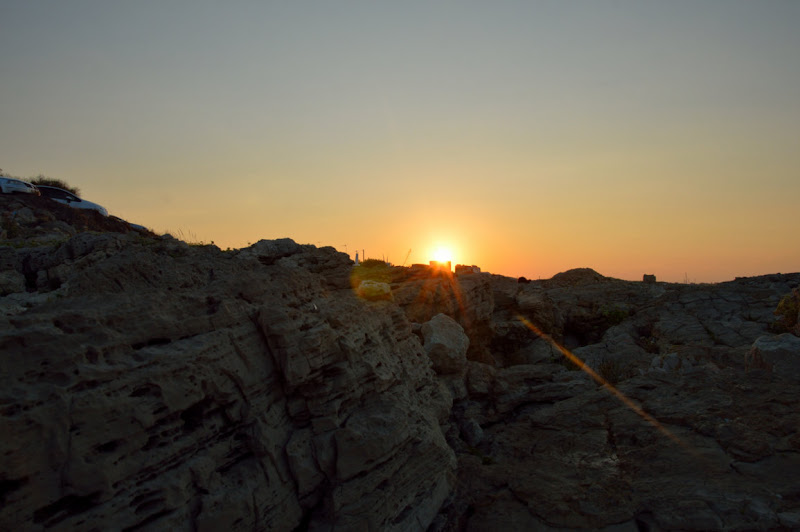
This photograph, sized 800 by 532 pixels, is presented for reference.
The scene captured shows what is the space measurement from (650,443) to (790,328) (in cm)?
1524

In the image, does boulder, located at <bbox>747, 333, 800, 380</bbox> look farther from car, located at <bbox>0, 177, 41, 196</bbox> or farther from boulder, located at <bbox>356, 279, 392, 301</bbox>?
car, located at <bbox>0, 177, 41, 196</bbox>

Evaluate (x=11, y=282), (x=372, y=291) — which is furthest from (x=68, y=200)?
(x=372, y=291)

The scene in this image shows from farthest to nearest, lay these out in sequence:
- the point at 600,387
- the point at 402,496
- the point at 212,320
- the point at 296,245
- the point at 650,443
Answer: the point at 600,387, the point at 296,245, the point at 650,443, the point at 402,496, the point at 212,320

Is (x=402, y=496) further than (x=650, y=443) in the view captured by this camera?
No

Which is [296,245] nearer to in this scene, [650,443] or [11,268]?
[11,268]

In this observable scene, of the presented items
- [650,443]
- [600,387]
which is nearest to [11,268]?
[650,443]

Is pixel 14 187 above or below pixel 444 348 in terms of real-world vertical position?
above

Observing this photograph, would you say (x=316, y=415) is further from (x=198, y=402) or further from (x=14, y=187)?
(x=14, y=187)

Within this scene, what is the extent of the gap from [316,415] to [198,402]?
2005 mm

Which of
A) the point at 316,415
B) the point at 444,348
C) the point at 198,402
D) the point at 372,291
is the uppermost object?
the point at 372,291

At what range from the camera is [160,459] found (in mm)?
5551

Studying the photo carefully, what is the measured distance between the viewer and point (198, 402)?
20.3 feet

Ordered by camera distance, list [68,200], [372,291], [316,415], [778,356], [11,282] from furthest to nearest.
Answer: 1. [68,200]
2. [778,356]
3. [372,291]
4. [316,415]
5. [11,282]

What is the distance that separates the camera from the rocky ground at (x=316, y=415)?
16.6 feet
